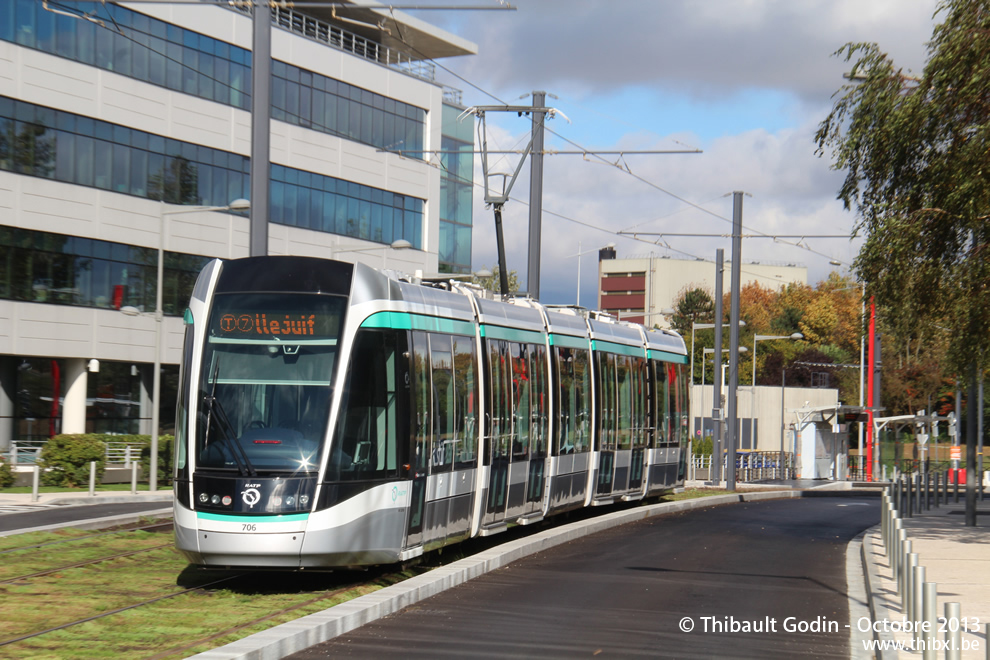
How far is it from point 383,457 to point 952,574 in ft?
23.1

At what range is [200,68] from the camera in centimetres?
4441

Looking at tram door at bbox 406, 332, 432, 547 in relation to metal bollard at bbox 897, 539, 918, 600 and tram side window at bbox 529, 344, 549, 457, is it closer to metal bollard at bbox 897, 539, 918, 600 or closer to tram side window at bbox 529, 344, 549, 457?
tram side window at bbox 529, 344, 549, 457

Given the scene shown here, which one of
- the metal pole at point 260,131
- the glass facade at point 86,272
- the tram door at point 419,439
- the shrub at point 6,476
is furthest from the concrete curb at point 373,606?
the glass facade at point 86,272

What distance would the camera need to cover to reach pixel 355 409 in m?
12.5

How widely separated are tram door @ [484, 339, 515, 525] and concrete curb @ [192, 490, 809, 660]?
59 centimetres

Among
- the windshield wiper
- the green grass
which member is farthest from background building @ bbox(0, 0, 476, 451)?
the windshield wiper

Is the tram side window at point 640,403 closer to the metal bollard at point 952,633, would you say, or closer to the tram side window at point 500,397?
the tram side window at point 500,397

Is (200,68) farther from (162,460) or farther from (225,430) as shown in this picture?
(225,430)

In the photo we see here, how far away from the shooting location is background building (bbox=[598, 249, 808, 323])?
129 m

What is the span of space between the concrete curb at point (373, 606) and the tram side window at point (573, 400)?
1.39 m

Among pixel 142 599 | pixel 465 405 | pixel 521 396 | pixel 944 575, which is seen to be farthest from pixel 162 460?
pixel 944 575

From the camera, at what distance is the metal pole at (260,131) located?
1617 centimetres

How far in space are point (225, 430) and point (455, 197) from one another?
4582cm

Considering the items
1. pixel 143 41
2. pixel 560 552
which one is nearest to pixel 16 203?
pixel 143 41
